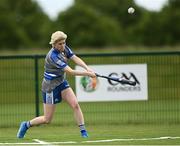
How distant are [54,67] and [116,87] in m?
4.58

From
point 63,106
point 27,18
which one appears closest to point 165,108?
point 63,106

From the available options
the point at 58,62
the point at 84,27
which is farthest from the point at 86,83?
the point at 84,27

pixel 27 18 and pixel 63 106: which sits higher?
pixel 27 18

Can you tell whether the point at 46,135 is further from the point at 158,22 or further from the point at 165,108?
the point at 158,22

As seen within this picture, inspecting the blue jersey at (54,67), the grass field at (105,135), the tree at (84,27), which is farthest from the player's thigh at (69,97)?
the tree at (84,27)

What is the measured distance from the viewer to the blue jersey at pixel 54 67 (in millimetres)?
15469

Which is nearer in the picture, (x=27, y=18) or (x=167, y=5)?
(x=167, y=5)

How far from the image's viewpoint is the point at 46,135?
16.8 metres

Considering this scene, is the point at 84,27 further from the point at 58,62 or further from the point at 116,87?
the point at 58,62

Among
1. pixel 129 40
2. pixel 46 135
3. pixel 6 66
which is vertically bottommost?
pixel 46 135

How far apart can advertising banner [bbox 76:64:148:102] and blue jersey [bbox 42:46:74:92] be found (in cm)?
411

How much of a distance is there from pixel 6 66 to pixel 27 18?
5125 centimetres

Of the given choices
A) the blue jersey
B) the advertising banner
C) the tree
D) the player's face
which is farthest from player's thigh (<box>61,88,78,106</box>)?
the tree

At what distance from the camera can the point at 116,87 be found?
19969mm
